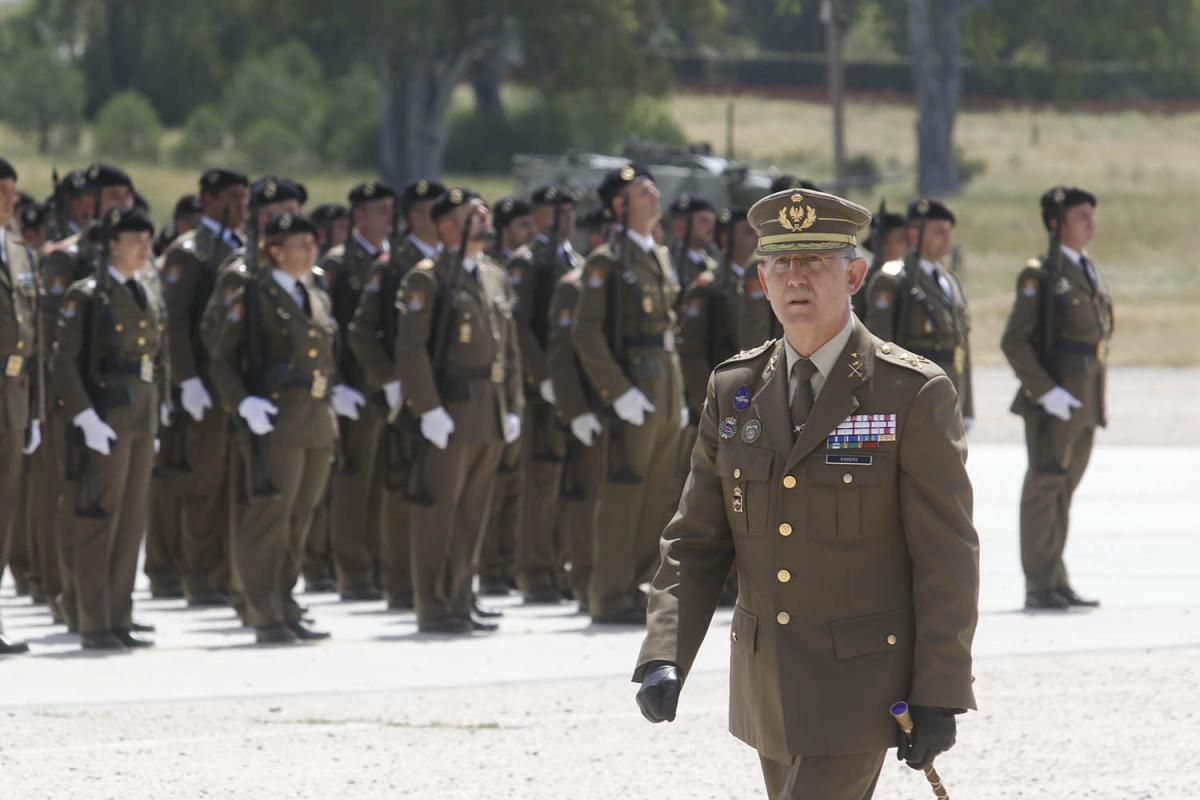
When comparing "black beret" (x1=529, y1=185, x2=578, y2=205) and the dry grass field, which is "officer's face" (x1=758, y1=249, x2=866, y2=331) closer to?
"black beret" (x1=529, y1=185, x2=578, y2=205)

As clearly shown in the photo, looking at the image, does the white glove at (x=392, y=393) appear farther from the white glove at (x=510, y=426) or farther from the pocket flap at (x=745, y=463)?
the pocket flap at (x=745, y=463)

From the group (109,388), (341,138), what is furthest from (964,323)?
(341,138)

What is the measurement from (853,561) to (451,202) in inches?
241

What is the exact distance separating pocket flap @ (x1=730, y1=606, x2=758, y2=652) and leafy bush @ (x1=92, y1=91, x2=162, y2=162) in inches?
1964

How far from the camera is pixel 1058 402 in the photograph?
11.3 metres

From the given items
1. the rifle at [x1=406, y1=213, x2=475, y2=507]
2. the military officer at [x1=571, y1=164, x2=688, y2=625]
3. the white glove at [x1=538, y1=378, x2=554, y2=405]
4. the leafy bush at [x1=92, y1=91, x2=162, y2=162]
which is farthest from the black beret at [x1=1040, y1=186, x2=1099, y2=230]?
the leafy bush at [x1=92, y1=91, x2=162, y2=162]

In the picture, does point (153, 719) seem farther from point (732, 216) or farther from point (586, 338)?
point (732, 216)

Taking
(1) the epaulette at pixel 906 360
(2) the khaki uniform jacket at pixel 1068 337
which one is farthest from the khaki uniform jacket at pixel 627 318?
(1) the epaulette at pixel 906 360

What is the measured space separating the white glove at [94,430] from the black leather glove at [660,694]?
5.45m

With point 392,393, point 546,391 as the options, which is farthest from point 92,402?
point 546,391

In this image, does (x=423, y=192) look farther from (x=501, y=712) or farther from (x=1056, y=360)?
(x=501, y=712)

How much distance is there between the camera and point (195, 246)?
11703 millimetres

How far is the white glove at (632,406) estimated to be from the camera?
424 inches

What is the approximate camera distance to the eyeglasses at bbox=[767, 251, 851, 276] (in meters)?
4.99
